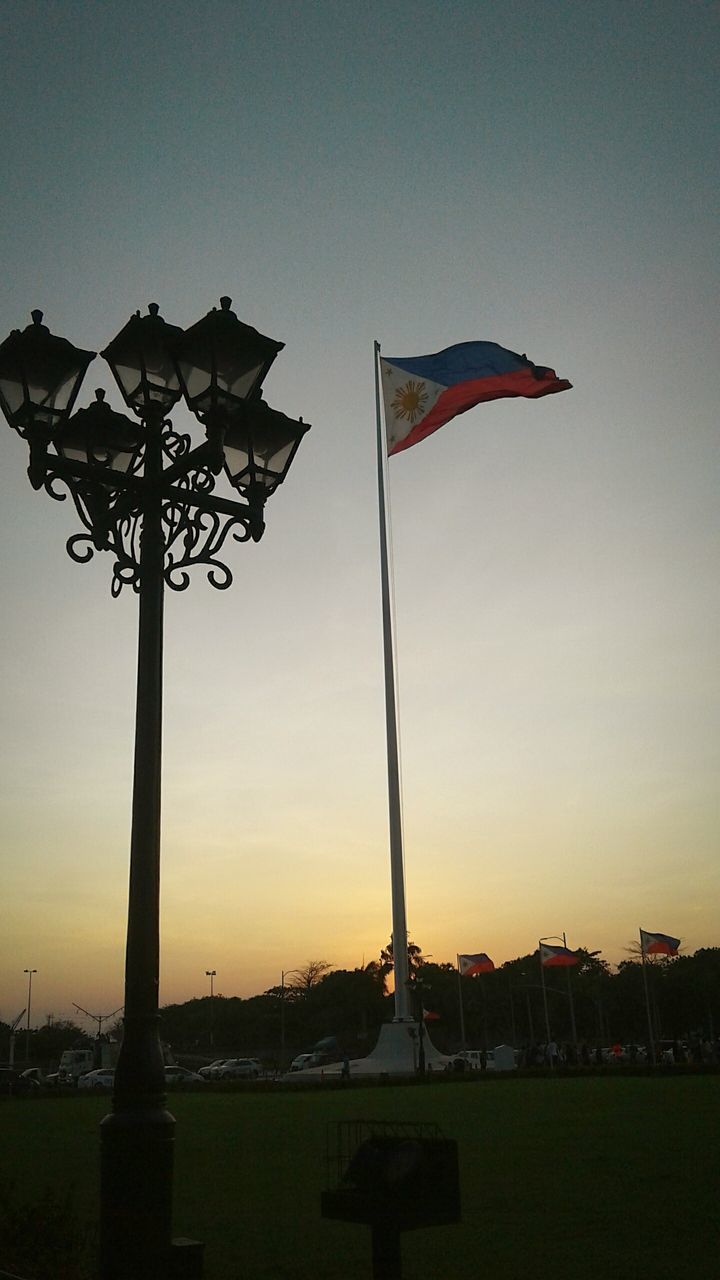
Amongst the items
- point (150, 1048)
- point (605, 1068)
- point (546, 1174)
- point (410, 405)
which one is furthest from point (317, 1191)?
point (605, 1068)

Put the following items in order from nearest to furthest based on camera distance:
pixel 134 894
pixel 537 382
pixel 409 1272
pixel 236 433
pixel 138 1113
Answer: pixel 138 1113 < pixel 134 894 < pixel 236 433 < pixel 409 1272 < pixel 537 382

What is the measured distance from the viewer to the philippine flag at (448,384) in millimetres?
27812

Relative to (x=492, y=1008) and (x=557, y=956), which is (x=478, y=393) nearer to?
(x=557, y=956)

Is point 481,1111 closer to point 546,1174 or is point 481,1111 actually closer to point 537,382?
point 546,1174

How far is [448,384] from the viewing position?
99.2 ft

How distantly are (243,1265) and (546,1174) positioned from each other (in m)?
5.19

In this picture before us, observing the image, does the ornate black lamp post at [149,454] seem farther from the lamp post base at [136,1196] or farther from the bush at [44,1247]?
the bush at [44,1247]

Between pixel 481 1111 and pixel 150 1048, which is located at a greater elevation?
pixel 150 1048

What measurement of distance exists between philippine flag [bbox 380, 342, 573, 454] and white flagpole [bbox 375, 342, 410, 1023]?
698cm

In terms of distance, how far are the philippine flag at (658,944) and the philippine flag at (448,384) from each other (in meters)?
31.0

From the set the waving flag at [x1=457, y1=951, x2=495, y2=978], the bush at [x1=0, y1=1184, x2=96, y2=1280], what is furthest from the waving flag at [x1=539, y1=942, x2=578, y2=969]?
the bush at [x1=0, y1=1184, x2=96, y2=1280]

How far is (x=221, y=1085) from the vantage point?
40.5 metres

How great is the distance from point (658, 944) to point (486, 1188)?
4394cm

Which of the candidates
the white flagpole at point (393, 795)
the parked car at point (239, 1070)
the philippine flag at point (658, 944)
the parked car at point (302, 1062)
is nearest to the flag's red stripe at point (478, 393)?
the white flagpole at point (393, 795)
